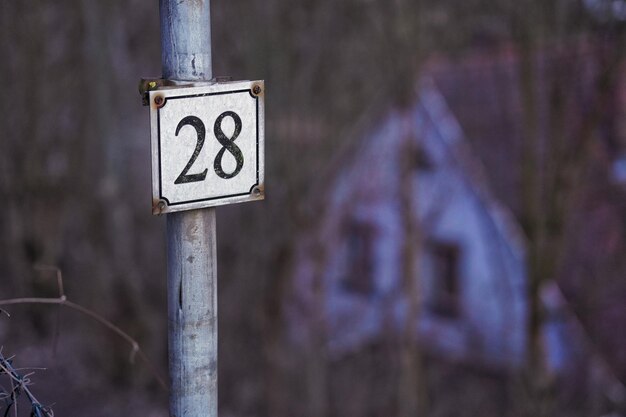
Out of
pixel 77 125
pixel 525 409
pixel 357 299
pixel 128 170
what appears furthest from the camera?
pixel 357 299

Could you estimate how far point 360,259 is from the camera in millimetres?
15648

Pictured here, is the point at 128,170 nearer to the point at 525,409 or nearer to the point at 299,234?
the point at 299,234

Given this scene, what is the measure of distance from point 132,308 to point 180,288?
9521 millimetres

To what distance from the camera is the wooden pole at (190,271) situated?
233 centimetres

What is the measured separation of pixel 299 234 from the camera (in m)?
10.3

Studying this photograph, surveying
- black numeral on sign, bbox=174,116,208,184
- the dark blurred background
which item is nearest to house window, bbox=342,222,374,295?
the dark blurred background

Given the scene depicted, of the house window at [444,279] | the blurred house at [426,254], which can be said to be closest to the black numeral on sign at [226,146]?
the blurred house at [426,254]

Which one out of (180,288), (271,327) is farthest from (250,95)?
(271,327)

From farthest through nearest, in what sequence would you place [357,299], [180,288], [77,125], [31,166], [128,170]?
1. [357,299]
2. [128,170]
3. [77,125]
4. [31,166]
5. [180,288]

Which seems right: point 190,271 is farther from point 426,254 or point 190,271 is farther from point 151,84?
point 426,254

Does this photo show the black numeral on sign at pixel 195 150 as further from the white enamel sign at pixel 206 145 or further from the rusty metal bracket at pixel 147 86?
the rusty metal bracket at pixel 147 86

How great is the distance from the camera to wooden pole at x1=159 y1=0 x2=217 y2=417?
7.66ft

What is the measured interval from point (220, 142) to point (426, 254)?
1262 cm

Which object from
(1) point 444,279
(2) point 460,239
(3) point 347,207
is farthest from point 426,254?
(3) point 347,207
